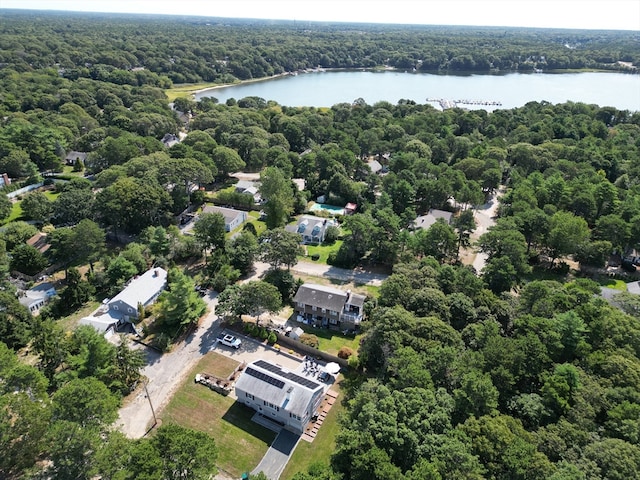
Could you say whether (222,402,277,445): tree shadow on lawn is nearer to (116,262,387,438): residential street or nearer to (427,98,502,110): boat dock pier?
(116,262,387,438): residential street

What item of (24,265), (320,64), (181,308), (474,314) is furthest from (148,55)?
(474,314)

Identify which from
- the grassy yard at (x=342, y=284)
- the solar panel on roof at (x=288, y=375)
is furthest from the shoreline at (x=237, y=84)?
the solar panel on roof at (x=288, y=375)

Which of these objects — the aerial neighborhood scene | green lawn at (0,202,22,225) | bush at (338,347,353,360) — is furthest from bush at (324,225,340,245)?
green lawn at (0,202,22,225)

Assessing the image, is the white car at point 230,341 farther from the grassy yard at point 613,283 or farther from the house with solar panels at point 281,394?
the grassy yard at point 613,283

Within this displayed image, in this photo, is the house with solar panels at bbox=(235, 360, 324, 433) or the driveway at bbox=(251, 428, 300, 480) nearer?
the driveway at bbox=(251, 428, 300, 480)

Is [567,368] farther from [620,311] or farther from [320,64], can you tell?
[320,64]

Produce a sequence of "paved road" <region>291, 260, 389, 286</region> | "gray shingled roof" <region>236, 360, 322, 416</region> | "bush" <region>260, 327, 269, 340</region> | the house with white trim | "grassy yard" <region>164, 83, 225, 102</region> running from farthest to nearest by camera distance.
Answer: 1. "grassy yard" <region>164, 83, 225, 102</region>
2. "paved road" <region>291, 260, 389, 286</region>
3. the house with white trim
4. "bush" <region>260, 327, 269, 340</region>
5. "gray shingled roof" <region>236, 360, 322, 416</region>

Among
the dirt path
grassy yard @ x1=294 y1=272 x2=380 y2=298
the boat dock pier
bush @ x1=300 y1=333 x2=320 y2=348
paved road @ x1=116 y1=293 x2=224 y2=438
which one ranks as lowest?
paved road @ x1=116 y1=293 x2=224 y2=438

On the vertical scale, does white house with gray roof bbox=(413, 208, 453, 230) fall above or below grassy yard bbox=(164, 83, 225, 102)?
below
